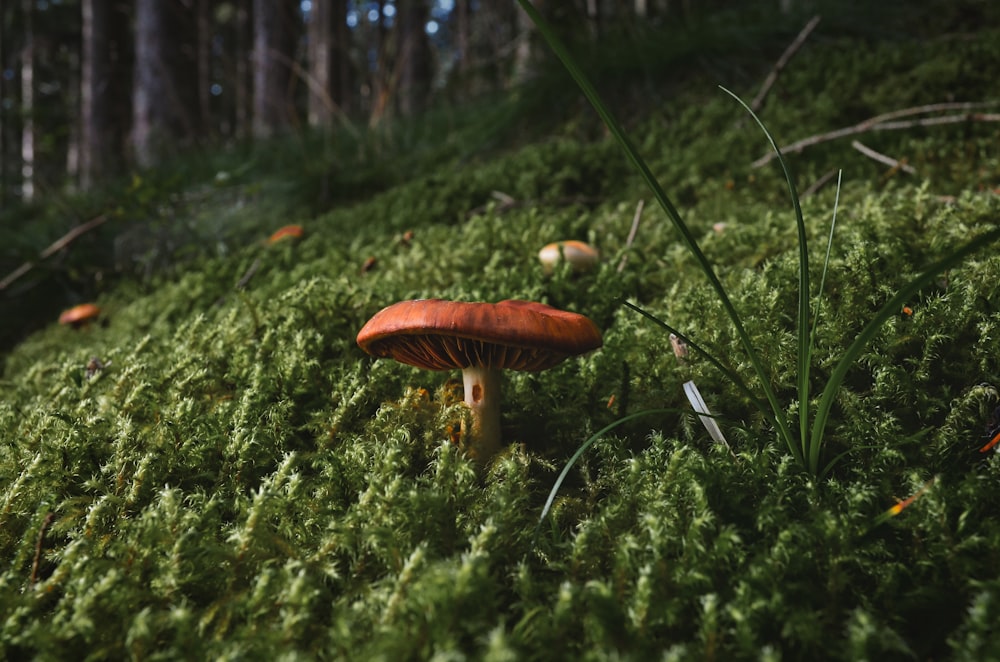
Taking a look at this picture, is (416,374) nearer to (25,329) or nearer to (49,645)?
(49,645)

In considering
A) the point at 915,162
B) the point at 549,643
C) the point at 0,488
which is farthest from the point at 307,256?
the point at 915,162

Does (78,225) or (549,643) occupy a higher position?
(78,225)

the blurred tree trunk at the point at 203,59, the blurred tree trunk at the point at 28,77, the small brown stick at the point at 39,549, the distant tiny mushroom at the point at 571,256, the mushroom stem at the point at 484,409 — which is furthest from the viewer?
the blurred tree trunk at the point at 28,77

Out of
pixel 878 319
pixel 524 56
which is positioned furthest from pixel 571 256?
pixel 524 56

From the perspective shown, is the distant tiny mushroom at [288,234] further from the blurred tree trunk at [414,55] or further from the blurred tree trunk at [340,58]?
the blurred tree trunk at [414,55]

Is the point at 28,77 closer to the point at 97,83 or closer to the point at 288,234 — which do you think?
→ the point at 97,83

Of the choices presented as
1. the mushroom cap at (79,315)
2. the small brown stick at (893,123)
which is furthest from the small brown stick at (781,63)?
the mushroom cap at (79,315)
